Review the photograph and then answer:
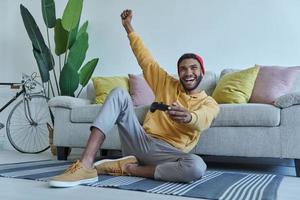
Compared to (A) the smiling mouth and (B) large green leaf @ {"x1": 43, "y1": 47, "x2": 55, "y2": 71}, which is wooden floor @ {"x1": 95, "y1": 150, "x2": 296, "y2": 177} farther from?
(B) large green leaf @ {"x1": 43, "y1": 47, "x2": 55, "y2": 71}

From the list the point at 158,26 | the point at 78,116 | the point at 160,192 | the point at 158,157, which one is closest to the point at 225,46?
the point at 158,26

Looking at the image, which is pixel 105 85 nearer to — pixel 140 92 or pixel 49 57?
pixel 140 92

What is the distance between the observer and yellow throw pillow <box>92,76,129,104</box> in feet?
11.3

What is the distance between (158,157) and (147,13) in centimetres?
225

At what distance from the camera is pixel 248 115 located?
242 centimetres

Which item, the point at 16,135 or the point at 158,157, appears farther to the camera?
the point at 16,135

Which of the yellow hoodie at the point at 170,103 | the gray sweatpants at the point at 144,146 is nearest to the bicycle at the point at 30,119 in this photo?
the yellow hoodie at the point at 170,103

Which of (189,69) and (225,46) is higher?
(225,46)

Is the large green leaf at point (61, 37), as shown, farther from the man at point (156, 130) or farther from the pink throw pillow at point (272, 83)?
the pink throw pillow at point (272, 83)

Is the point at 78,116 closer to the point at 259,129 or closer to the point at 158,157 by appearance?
the point at 158,157

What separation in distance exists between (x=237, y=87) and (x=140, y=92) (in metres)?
0.91

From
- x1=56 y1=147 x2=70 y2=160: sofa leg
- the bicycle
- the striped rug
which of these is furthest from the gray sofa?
the bicycle

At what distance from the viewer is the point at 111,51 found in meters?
4.04

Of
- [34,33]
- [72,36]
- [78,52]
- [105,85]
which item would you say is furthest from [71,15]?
[105,85]
